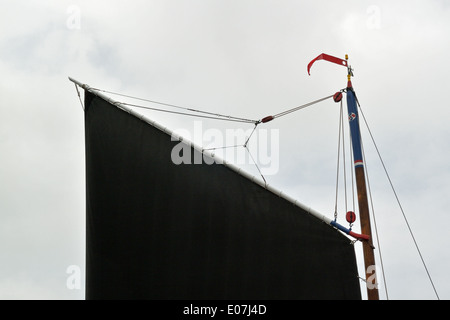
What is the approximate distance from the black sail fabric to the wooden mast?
43cm

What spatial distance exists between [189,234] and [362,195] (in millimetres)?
4529

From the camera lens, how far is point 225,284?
15.4m

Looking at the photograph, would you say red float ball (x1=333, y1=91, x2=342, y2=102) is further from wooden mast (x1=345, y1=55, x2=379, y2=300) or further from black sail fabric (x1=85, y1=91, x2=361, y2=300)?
black sail fabric (x1=85, y1=91, x2=361, y2=300)

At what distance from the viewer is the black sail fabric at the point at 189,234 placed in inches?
598

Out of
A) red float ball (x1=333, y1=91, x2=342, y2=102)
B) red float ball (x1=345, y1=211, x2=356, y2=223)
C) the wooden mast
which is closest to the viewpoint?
the wooden mast

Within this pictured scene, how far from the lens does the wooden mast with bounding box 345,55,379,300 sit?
14453 mm

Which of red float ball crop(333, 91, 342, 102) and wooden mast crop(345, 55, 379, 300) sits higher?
red float ball crop(333, 91, 342, 102)

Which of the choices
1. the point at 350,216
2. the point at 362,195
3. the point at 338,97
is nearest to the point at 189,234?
the point at 350,216

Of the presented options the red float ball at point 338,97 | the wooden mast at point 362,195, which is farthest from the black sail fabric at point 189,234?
the red float ball at point 338,97

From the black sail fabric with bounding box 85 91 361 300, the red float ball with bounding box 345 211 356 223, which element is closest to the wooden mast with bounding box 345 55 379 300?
the red float ball with bounding box 345 211 356 223

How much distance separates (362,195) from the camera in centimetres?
1573
